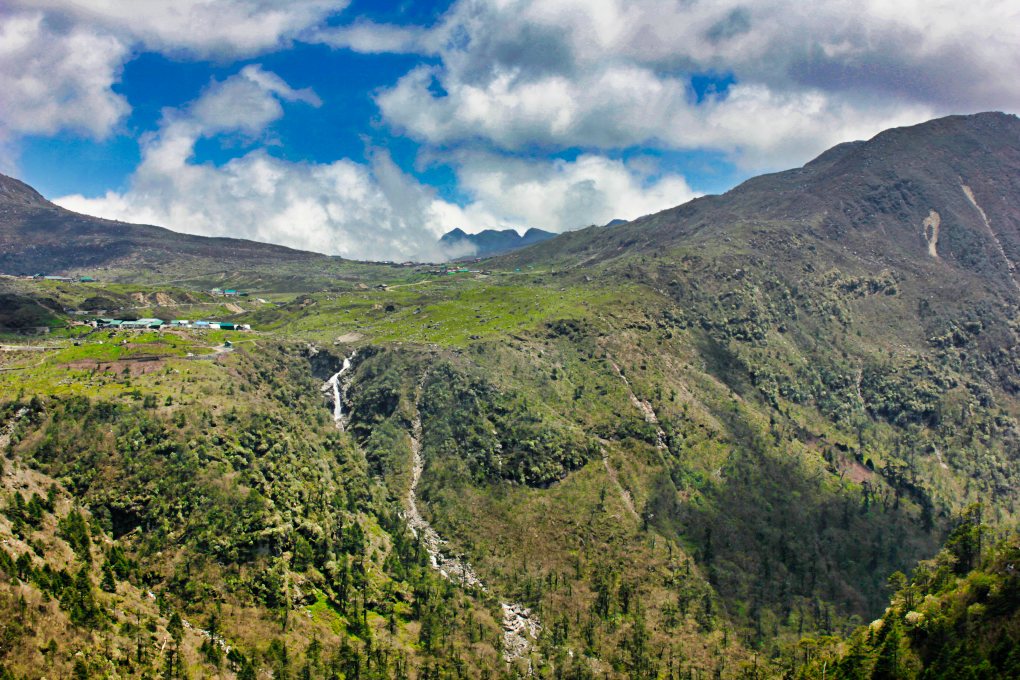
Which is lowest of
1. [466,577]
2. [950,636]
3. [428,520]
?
[466,577]

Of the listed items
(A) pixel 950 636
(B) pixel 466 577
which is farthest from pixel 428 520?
(A) pixel 950 636

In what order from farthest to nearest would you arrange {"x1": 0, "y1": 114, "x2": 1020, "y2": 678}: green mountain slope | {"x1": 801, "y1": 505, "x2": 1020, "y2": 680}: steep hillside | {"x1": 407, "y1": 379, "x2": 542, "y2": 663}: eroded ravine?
{"x1": 407, "y1": 379, "x2": 542, "y2": 663}: eroded ravine → {"x1": 0, "y1": 114, "x2": 1020, "y2": 678}: green mountain slope → {"x1": 801, "y1": 505, "x2": 1020, "y2": 680}: steep hillside

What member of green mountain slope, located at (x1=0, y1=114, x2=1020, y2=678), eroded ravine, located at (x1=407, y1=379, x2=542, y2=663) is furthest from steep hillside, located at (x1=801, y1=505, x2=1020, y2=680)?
eroded ravine, located at (x1=407, y1=379, x2=542, y2=663)

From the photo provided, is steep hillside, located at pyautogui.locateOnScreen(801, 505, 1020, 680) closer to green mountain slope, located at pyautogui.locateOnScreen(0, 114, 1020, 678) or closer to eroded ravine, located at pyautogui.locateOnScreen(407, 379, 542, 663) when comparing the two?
green mountain slope, located at pyautogui.locateOnScreen(0, 114, 1020, 678)

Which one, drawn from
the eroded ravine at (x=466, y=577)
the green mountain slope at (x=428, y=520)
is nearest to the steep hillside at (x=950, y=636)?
the green mountain slope at (x=428, y=520)

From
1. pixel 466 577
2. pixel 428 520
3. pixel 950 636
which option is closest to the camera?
pixel 950 636

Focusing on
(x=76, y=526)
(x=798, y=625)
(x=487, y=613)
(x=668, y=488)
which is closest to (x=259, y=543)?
(x=76, y=526)

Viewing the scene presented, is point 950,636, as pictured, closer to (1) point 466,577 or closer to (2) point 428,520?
(1) point 466,577

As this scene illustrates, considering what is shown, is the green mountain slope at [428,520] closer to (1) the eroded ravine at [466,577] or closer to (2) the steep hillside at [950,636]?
(1) the eroded ravine at [466,577]
